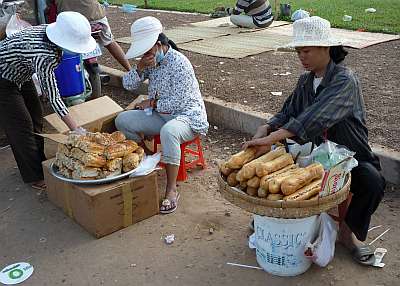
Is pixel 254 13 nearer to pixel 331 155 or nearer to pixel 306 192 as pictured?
pixel 331 155

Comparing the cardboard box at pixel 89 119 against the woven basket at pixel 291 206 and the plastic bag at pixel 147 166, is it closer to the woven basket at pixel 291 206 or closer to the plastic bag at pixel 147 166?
the plastic bag at pixel 147 166

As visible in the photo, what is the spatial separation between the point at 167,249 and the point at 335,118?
149 centimetres

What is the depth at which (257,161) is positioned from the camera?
2.86 metres

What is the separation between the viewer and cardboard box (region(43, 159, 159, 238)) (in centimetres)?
354

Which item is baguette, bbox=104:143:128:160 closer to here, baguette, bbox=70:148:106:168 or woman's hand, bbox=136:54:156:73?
baguette, bbox=70:148:106:168

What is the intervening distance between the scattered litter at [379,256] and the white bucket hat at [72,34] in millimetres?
2518

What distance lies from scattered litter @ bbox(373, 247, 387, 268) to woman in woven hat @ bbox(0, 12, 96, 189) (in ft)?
7.88

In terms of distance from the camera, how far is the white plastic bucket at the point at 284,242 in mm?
2844

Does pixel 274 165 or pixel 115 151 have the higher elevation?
pixel 274 165

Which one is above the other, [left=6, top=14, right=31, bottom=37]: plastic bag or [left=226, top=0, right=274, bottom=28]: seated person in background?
[left=6, top=14, right=31, bottom=37]: plastic bag

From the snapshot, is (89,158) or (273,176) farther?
(89,158)

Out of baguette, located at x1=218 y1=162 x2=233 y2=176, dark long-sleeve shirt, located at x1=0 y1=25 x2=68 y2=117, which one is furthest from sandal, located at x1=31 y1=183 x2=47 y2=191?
baguette, located at x1=218 y1=162 x2=233 y2=176

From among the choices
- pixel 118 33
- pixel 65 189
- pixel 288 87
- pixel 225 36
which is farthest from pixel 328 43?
pixel 118 33

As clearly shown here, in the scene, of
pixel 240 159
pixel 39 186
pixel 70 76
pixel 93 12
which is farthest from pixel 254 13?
pixel 240 159
